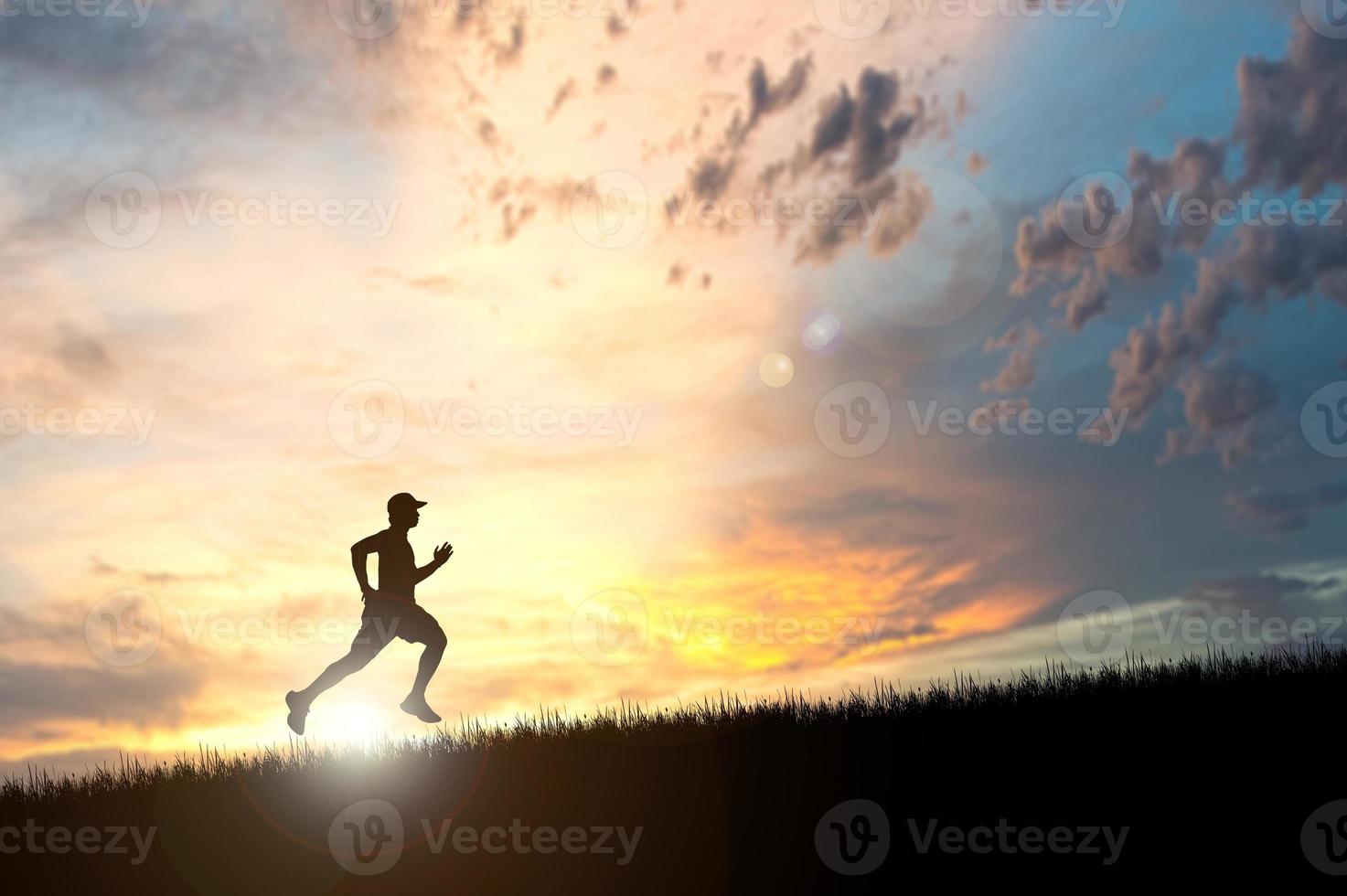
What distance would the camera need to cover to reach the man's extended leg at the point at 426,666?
13.5 m

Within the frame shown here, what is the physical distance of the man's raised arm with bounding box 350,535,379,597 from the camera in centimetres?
1335

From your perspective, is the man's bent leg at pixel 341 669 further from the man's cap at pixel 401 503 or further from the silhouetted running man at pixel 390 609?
the man's cap at pixel 401 503

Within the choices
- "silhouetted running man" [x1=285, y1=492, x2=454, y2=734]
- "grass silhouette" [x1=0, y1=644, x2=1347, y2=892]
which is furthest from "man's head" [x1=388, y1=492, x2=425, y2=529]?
"grass silhouette" [x1=0, y1=644, x2=1347, y2=892]

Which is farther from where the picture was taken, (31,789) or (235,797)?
(31,789)

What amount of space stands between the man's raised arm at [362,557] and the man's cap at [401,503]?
0.40 m

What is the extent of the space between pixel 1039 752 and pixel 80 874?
9825mm

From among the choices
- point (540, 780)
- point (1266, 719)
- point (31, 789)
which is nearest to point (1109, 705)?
point (1266, 719)

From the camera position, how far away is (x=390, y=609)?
1334 centimetres

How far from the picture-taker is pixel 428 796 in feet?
37.7

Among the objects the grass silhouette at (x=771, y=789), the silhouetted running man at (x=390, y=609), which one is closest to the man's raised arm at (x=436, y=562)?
the silhouetted running man at (x=390, y=609)

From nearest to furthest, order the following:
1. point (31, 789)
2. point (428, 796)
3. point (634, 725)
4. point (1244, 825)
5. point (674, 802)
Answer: point (1244, 825), point (674, 802), point (428, 796), point (634, 725), point (31, 789)

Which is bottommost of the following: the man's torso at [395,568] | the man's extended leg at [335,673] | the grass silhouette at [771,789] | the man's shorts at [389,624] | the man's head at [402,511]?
the grass silhouette at [771,789]

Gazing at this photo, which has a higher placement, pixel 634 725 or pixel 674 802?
pixel 634 725

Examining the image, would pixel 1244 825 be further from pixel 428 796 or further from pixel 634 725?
pixel 428 796
